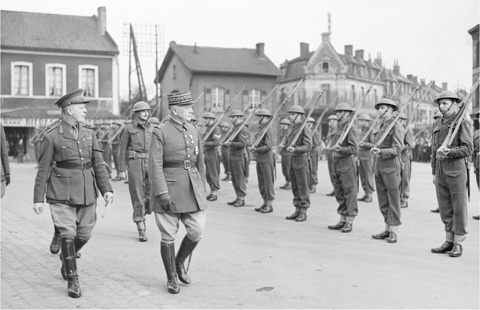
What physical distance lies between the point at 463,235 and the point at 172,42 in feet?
133

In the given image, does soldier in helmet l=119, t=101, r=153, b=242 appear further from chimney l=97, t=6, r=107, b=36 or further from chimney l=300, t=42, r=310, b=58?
chimney l=300, t=42, r=310, b=58

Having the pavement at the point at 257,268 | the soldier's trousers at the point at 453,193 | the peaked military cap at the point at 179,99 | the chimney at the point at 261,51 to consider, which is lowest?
the pavement at the point at 257,268

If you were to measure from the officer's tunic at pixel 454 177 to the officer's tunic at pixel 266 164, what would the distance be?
177 inches

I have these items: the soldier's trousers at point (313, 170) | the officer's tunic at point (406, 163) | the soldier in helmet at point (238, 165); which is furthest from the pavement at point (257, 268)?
the soldier's trousers at point (313, 170)

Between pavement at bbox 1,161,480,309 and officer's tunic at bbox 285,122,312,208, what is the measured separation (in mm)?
469

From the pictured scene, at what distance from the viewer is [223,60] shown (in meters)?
45.8

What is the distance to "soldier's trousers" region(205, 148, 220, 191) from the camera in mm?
14836

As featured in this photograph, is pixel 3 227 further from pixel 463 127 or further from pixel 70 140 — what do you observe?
pixel 463 127

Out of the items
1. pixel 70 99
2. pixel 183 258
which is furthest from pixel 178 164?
pixel 70 99

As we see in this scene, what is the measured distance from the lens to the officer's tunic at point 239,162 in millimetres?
13383

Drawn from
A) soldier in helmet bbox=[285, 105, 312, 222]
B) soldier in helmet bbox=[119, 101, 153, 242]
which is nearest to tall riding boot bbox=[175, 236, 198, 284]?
soldier in helmet bbox=[119, 101, 153, 242]

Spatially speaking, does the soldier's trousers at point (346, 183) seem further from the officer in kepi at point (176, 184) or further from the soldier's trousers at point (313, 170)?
the soldier's trousers at point (313, 170)

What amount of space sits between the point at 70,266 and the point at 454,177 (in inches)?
198

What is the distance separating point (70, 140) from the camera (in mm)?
6445
